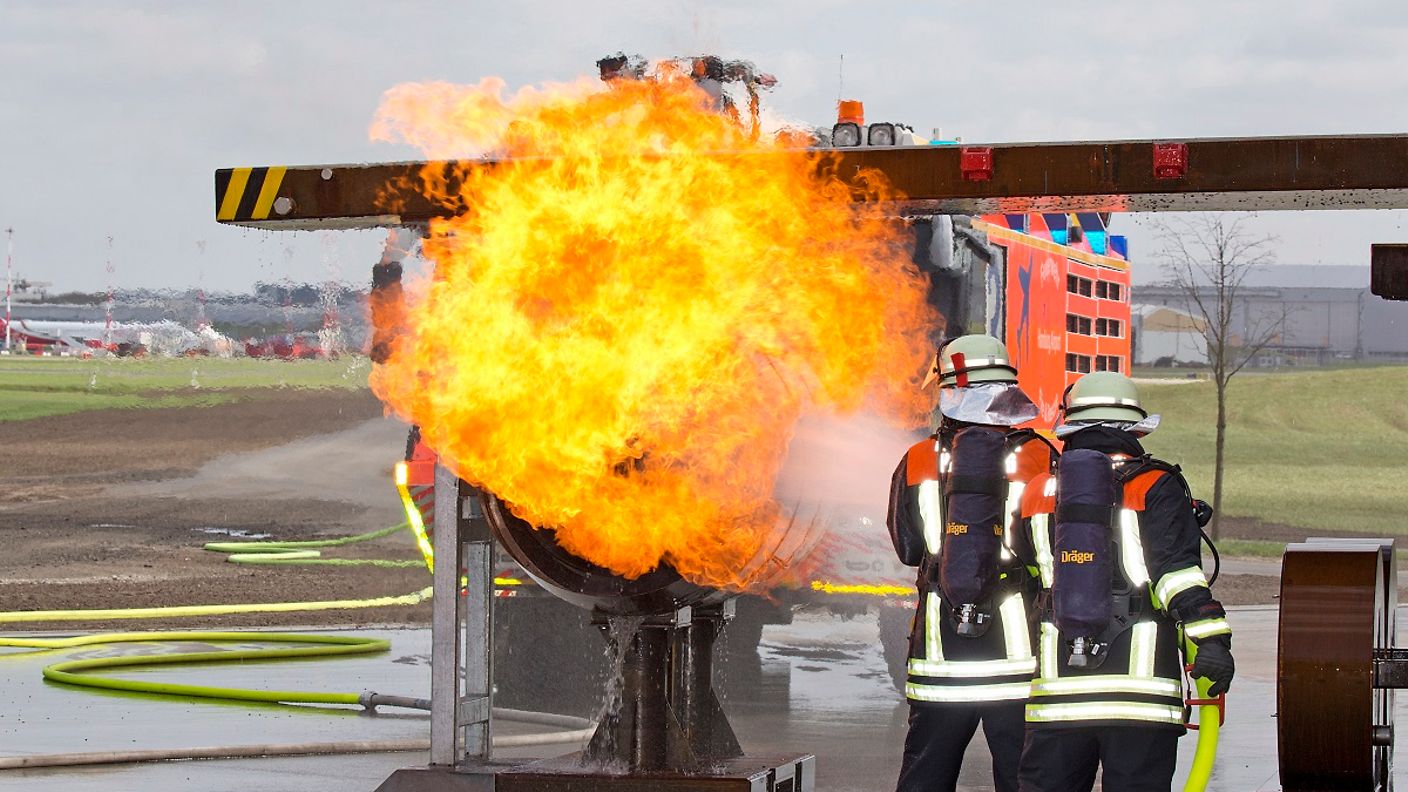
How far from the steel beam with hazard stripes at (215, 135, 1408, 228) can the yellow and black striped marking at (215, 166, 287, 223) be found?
8.2 inches

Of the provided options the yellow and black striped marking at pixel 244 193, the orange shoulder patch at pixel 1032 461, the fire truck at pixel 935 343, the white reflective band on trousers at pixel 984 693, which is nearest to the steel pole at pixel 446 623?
the yellow and black striped marking at pixel 244 193

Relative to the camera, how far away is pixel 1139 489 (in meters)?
6.12

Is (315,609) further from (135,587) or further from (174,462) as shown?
(174,462)

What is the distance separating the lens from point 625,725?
681cm

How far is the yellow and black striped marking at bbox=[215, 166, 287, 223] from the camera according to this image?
22.6 feet

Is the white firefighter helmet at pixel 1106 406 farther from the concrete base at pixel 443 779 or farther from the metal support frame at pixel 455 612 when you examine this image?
the concrete base at pixel 443 779

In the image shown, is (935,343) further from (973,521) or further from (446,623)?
(446,623)

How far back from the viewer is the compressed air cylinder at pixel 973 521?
6.50 meters

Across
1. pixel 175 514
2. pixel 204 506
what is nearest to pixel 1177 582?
pixel 175 514

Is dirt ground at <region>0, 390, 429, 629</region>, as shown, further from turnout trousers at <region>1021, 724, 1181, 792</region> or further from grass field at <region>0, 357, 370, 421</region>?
turnout trousers at <region>1021, 724, 1181, 792</region>

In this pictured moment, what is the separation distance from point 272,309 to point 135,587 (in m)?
5.23

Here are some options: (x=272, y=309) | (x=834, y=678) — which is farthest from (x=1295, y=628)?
(x=272, y=309)

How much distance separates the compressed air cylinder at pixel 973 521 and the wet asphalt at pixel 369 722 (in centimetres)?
272

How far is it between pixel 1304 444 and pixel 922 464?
3575cm
